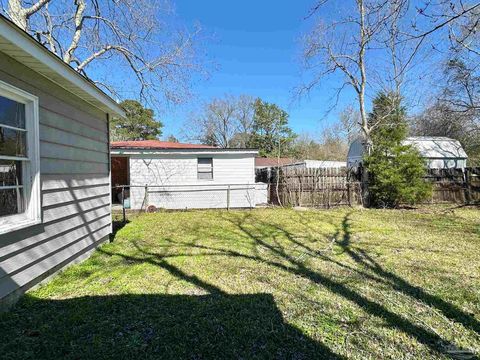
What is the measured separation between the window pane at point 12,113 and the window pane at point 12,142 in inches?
3.1

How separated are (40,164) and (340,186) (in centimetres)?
1094

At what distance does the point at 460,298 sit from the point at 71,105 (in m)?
5.67

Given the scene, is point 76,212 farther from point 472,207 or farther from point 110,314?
point 472,207

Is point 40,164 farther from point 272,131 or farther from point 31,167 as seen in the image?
point 272,131

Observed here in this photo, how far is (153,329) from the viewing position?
263 cm

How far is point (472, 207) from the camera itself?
11.2 m

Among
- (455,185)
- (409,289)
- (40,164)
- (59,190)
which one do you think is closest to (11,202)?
(40,164)

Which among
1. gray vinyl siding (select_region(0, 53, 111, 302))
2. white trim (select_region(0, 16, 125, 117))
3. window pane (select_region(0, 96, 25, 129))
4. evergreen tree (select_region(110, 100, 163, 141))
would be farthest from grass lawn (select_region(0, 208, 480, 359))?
evergreen tree (select_region(110, 100, 163, 141))

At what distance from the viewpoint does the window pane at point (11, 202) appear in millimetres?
3047

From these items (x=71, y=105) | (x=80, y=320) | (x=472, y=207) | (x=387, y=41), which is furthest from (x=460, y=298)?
(x=472, y=207)

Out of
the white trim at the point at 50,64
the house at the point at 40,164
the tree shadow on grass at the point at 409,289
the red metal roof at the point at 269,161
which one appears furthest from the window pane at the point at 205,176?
the red metal roof at the point at 269,161

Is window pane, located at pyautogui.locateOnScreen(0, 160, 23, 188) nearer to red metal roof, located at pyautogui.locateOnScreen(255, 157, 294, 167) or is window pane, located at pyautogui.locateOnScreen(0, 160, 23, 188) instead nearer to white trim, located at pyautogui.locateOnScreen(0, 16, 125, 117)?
white trim, located at pyautogui.locateOnScreen(0, 16, 125, 117)

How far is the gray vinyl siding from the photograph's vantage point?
309 centimetres

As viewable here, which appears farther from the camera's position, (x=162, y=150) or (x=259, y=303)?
(x=162, y=150)
